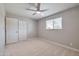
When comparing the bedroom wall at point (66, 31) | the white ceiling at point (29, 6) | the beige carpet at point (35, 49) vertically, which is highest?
the white ceiling at point (29, 6)

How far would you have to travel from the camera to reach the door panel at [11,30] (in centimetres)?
155

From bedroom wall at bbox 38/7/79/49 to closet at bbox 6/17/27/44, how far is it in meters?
0.43

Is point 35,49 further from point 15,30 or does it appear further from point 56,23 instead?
point 56,23

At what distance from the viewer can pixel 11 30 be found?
1571 millimetres

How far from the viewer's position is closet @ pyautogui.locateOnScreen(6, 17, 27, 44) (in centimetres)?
155

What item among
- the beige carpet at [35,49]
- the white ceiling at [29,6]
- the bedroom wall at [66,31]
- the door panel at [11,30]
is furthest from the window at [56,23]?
the door panel at [11,30]

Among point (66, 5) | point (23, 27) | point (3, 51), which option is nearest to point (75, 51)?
point (66, 5)

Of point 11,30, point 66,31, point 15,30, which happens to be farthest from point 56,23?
point 11,30

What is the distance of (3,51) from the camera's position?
1.47 m

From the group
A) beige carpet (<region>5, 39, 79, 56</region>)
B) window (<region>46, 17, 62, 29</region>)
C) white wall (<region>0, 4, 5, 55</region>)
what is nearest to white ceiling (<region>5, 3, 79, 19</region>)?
white wall (<region>0, 4, 5, 55</region>)

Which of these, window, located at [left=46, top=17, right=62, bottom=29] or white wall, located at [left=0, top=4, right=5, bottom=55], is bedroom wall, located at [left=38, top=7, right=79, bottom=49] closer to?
window, located at [left=46, top=17, right=62, bottom=29]

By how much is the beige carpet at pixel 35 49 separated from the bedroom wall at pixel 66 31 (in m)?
0.19

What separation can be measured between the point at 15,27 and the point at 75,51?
5.44 ft

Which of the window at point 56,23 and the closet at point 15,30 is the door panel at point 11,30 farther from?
the window at point 56,23
